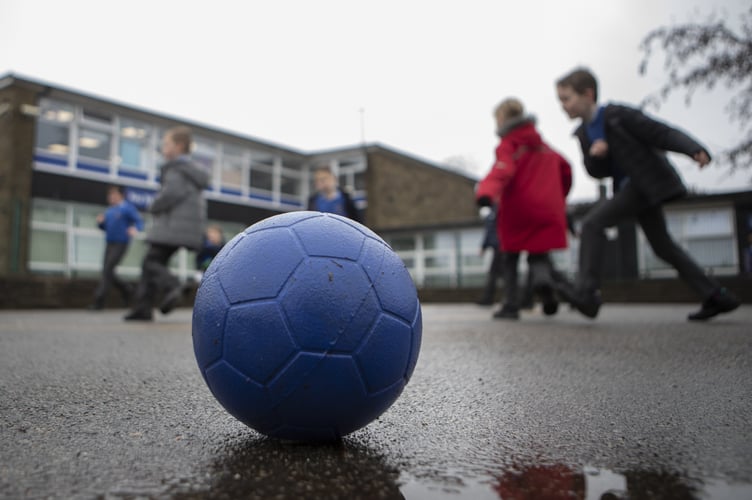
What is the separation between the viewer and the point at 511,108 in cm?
621

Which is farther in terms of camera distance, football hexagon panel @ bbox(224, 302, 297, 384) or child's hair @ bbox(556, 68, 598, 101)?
child's hair @ bbox(556, 68, 598, 101)

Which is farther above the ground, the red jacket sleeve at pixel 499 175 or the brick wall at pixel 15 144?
the brick wall at pixel 15 144

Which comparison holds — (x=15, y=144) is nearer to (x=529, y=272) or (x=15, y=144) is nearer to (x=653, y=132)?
(x=529, y=272)

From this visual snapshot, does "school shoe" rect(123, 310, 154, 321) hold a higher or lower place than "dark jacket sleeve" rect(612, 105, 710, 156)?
lower

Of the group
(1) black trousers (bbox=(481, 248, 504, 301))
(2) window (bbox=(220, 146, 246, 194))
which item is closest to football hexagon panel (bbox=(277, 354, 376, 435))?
(1) black trousers (bbox=(481, 248, 504, 301))

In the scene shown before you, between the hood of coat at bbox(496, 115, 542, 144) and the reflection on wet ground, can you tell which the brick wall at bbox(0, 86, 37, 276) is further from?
the reflection on wet ground

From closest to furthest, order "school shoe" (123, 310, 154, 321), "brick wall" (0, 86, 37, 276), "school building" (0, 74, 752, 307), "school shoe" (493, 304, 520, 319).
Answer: "school shoe" (493, 304, 520, 319)
"school shoe" (123, 310, 154, 321)
"school building" (0, 74, 752, 307)
"brick wall" (0, 86, 37, 276)

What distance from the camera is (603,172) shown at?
225 inches

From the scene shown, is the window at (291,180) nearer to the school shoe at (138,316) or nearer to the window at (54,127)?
the window at (54,127)

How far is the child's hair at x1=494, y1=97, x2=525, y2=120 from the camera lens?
20.4 ft

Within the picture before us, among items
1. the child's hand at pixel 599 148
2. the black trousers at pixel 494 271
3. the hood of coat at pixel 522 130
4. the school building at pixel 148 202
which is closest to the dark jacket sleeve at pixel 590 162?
the child's hand at pixel 599 148

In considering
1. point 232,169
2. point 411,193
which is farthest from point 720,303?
point 411,193

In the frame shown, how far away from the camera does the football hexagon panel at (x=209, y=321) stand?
5.24ft

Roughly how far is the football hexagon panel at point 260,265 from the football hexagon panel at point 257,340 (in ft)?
0.12
